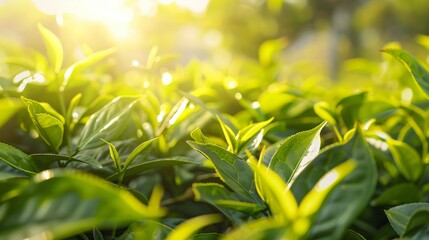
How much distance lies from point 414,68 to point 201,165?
1.46ft

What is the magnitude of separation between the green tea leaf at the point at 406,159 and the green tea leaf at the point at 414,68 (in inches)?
5.9

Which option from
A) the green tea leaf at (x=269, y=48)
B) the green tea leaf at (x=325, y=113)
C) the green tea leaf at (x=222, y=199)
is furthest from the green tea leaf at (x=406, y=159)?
the green tea leaf at (x=269, y=48)

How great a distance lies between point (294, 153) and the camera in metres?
0.78

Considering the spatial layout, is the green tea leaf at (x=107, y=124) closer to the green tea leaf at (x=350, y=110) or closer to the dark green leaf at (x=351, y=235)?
the dark green leaf at (x=351, y=235)

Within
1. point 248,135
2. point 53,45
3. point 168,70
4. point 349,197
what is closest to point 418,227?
point 349,197

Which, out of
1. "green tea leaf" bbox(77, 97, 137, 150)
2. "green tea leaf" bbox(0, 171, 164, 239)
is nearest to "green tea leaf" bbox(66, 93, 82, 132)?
"green tea leaf" bbox(77, 97, 137, 150)

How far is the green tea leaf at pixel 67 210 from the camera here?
46 centimetres

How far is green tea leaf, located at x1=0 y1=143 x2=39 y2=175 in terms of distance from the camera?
777 millimetres

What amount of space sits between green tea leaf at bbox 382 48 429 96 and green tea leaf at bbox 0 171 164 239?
0.60 meters

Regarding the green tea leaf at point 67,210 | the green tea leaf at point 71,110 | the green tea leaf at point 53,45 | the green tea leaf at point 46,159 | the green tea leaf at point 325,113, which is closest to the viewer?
the green tea leaf at point 67,210

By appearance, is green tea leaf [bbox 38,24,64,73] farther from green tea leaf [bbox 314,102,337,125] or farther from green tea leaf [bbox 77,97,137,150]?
green tea leaf [bbox 314,102,337,125]

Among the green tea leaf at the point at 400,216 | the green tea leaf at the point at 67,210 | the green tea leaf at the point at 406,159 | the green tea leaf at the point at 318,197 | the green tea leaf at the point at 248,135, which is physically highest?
the green tea leaf at the point at 67,210

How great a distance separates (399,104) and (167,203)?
67 centimetres

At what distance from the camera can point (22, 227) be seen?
1.58 ft
